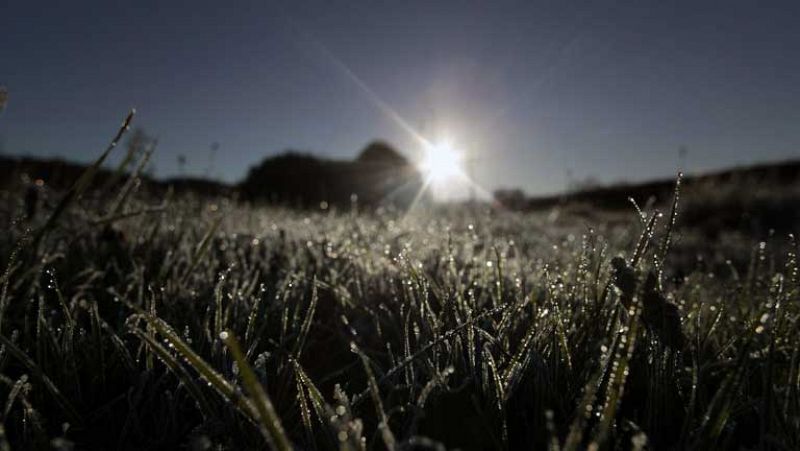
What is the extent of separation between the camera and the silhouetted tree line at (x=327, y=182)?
1184 centimetres

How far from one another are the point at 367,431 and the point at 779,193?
976 cm

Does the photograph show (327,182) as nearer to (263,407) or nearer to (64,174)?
(64,174)

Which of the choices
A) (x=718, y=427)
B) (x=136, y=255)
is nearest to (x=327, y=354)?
(x=718, y=427)

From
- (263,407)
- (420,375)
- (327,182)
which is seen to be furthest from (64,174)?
(263,407)

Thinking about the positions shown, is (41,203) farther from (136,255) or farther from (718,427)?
(718,427)

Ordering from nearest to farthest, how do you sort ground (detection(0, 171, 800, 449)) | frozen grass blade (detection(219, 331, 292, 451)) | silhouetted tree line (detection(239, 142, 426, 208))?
frozen grass blade (detection(219, 331, 292, 451)) → ground (detection(0, 171, 800, 449)) → silhouetted tree line (detection(239, 142, 426, 208))

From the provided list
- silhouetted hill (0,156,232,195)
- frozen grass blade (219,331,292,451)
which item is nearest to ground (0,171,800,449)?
frozen grass blade (219,331,292,451)

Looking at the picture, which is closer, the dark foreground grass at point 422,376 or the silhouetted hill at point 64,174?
the dark foreground grass at point 422,376

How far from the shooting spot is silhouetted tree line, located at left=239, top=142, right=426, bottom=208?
1184 centimetres

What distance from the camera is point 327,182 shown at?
40.5 feet

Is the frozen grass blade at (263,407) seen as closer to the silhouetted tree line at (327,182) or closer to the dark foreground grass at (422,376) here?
the dark foreground grass at (422,376)

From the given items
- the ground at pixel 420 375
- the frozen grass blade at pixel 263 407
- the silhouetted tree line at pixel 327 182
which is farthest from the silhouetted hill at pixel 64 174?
the frozen grass blade at pixel 263 407

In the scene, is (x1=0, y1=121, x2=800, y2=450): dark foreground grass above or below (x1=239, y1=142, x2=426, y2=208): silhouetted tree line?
below

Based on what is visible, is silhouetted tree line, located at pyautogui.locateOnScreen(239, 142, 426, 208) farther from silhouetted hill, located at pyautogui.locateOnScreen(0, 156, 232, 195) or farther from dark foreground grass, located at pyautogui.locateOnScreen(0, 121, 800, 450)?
dark foreground grass, located at pyautogui.locateOnScreen(0, 121, 800, 450)
